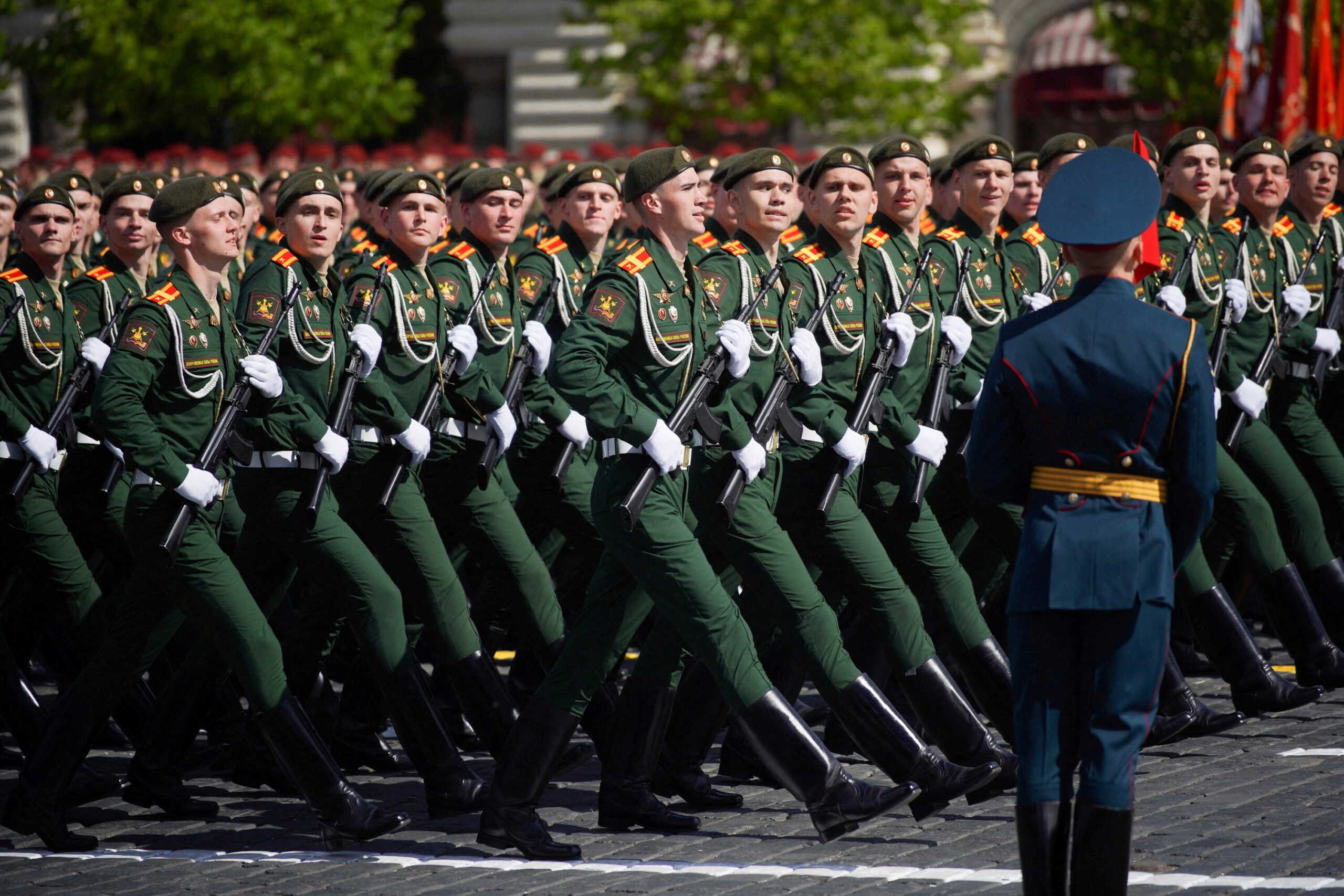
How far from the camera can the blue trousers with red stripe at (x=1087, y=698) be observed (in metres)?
4.33

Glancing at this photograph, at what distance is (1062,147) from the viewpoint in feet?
27.0

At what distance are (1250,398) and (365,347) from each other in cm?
313

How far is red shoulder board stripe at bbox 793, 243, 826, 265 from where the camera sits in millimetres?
6320

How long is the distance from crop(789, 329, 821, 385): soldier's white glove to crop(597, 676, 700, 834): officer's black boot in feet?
3.21

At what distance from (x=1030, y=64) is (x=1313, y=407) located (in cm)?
1597

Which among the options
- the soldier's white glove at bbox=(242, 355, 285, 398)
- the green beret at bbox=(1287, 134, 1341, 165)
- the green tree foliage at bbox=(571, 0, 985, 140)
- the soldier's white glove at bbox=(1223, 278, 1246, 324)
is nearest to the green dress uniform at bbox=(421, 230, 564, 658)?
the soldier's white glove at bbox=(242, 355, 285, 398)

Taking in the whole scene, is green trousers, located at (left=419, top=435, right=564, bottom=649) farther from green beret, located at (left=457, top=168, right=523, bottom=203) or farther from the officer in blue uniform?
the officer in blue uniform

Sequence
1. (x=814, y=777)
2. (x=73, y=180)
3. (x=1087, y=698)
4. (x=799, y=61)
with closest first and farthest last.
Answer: (x=1087, y=698), (x=814, y=777), (x=73, y=180), (x=799, y=61)

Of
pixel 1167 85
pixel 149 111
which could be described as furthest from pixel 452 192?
pixel 149 111

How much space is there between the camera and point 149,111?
2248cm

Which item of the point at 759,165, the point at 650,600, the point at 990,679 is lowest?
the point at 990,679

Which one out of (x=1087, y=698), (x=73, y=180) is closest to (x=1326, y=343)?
(x=1087, y=698)

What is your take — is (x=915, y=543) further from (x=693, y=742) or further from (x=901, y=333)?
(x=693, y=742)

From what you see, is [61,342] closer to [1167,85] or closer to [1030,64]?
[1167,85]
